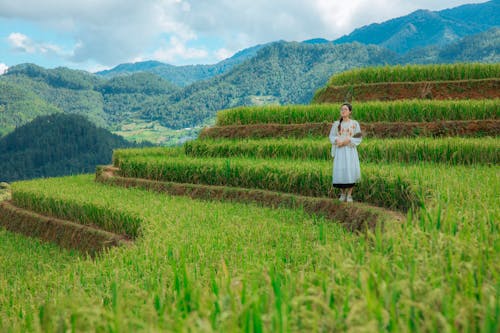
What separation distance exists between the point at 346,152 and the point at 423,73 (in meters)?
10.4

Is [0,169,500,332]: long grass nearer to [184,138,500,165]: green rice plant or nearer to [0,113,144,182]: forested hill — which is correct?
[184,138,500,165]: green rice plant

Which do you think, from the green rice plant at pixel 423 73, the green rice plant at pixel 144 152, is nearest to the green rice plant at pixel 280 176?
A: the green rice plant at pixel 144 152

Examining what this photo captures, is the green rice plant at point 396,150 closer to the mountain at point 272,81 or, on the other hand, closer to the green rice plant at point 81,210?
the green rice plant at point 81,210

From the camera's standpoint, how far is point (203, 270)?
173 inches

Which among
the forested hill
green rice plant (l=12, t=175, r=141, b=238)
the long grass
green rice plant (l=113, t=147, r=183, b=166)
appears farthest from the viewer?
the forested hill

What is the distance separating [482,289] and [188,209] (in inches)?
272

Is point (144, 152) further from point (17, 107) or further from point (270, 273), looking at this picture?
point (17, 107)

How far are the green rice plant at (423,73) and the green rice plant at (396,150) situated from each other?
236 inches

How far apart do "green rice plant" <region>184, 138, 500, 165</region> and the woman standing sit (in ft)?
9.29

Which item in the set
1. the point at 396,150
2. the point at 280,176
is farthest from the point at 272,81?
the point at 280,176

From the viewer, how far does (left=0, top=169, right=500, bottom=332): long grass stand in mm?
2096

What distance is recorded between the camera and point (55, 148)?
105 metres

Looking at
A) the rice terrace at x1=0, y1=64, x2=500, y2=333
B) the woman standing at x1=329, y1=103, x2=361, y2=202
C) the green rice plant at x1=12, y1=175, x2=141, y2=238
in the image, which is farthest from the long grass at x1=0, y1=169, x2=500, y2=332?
the woman standing at x1=329, y1=103, x2=361, y2=202

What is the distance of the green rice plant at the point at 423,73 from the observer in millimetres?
15570
